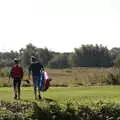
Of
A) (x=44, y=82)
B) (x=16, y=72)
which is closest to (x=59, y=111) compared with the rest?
(x=16, y=72)

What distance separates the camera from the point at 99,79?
4281cm

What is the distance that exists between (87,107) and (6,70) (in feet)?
94.1

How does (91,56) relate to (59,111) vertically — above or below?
above

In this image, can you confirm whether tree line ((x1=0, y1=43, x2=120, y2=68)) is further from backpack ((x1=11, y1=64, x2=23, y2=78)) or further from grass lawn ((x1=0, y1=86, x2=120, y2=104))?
backpack ((x1=11, y1=64, x2=23, y2=78))

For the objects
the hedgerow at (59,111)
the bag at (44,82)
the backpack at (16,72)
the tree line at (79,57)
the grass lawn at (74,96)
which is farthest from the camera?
the tree line at (79,57)

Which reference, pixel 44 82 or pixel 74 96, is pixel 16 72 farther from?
pixel 74 96

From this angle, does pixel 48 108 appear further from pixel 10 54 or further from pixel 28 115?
pixel 10 54

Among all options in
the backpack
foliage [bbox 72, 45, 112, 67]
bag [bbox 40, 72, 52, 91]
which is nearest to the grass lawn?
bag [bbox 40, 72, 52, 91]

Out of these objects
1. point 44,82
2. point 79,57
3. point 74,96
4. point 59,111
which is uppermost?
point 79,57

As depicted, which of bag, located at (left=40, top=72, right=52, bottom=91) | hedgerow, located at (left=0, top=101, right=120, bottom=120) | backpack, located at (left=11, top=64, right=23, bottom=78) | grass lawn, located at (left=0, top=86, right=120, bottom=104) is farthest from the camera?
bag, located at (left=40, top=72, right=52, bottom=91)

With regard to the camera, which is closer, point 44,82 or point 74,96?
point 74,96

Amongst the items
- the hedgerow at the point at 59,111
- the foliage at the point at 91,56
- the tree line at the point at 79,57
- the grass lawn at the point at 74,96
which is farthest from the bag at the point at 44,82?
the foliage at the point at 91,56

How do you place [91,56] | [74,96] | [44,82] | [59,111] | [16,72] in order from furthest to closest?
1. [91,56]
2. [44,82]
3. [74,96]
4. [16,72]
5. [59,111]

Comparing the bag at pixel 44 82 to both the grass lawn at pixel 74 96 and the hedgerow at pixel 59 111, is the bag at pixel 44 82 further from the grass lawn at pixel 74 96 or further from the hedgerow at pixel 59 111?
the hedgerow at pixel 59 111
